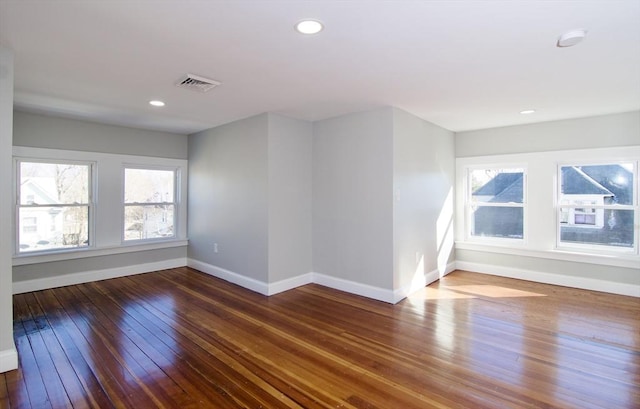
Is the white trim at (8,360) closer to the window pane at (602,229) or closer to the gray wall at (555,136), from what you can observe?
the gray wall at (555,136)

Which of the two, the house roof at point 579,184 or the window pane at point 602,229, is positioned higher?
the house roof at point 579,184

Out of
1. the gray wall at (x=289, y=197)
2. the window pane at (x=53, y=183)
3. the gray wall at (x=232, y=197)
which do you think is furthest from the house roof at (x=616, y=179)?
the window pane at (x=53, y=183)

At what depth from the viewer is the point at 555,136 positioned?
457cm

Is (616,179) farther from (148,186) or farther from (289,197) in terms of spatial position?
(148,186)

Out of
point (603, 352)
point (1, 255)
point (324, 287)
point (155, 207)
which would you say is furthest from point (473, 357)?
point (155, 207)

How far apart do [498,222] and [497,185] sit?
59 centimetres

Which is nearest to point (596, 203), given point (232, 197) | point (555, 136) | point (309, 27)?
point (555, 136)

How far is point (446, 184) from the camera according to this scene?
5152mm

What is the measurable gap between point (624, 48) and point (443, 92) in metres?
1.32

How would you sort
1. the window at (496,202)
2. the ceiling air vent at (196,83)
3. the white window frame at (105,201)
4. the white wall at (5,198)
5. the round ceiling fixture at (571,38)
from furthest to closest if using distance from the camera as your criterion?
the window at (496,202) < the white window frame at (105,201) < the ceiling air vent at (196,83) < the white wall at (5,198) < the round ceiling fixture at (571,38)

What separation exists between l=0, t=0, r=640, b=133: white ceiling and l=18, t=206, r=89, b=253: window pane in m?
1.40

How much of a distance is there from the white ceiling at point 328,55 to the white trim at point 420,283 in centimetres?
219

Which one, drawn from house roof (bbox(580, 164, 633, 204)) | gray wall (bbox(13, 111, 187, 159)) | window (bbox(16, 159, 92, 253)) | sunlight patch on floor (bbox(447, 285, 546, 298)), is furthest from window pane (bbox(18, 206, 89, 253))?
house roof (bbox(580, 164, 633, 204))

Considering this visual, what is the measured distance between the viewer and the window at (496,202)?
500 cm
